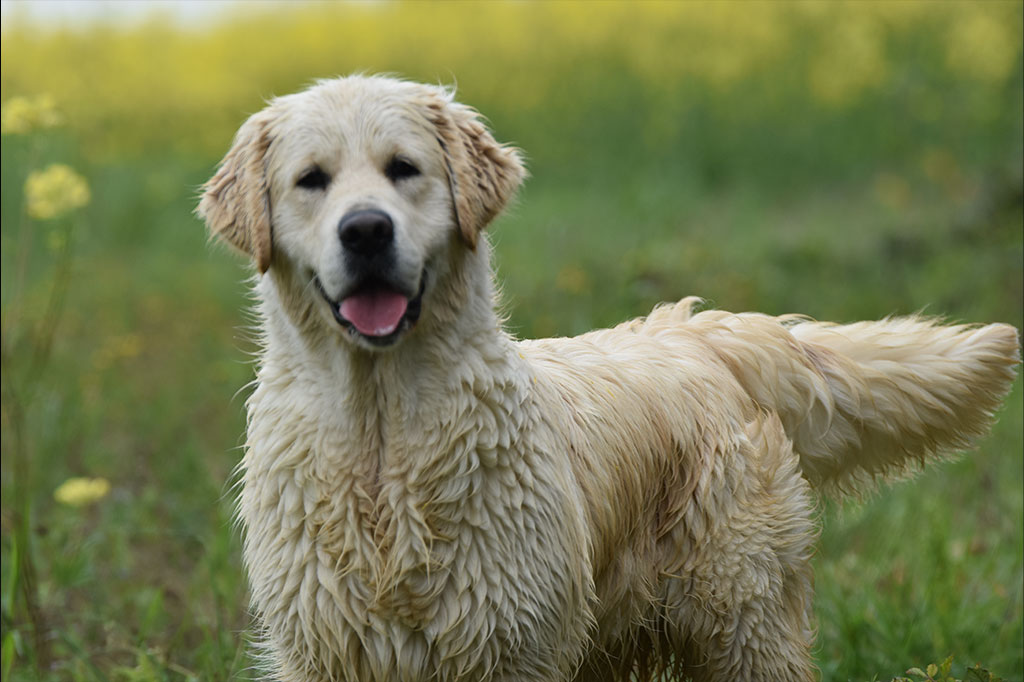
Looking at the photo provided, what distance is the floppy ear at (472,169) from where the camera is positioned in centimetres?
355

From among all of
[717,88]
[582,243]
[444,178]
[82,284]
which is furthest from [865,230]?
[444,178]

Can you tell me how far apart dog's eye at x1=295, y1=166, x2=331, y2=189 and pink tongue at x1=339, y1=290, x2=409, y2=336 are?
337mm

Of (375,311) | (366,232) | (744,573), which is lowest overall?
(744,573)

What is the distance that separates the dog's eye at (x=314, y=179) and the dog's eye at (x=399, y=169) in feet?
0.56

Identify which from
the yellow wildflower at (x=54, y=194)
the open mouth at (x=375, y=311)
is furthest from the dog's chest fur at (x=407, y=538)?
the yellow wildflower at (x=54, y=194)

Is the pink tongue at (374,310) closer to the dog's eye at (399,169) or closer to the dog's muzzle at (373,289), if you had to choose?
the dog's muzzle at (373,289)

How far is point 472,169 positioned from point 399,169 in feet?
0.77

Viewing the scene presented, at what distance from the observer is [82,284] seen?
990cm

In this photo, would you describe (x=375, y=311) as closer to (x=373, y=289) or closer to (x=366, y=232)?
(x=373, y=289)

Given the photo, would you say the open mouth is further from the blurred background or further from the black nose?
the blurred background

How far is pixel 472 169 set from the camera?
11.9ft

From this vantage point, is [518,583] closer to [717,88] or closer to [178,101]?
[717,88]

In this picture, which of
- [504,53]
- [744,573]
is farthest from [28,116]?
[504,53]

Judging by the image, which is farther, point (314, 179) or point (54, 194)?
point (54, 194)
